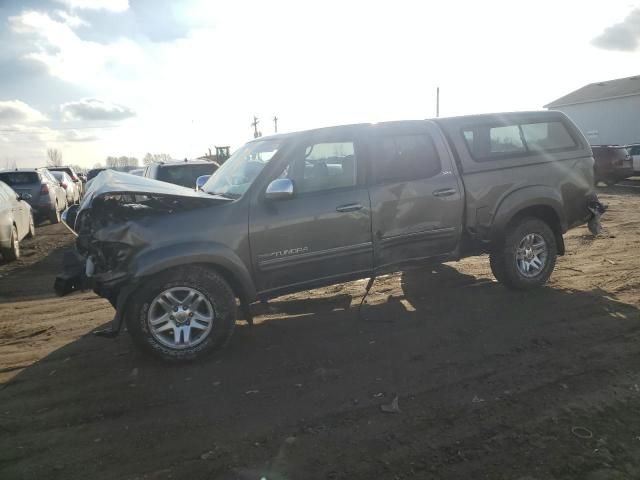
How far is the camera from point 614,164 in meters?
18.1

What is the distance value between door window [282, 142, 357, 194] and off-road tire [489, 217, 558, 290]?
2067mm

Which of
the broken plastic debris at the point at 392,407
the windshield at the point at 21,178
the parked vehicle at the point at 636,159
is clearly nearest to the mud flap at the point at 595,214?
the broken plastic debris at the point at 392,407

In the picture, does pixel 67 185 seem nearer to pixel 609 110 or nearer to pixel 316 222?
pixel 316 222

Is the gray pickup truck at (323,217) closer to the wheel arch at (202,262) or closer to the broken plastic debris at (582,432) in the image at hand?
the wheel arch at (202,262)

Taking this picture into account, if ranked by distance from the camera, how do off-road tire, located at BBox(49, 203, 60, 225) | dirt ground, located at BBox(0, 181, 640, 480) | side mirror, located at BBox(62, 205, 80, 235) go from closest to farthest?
dirt ground, located at BBox(0, 181, 640, 480) → side mirror, located at BBox(62, 205, 80, 235) → off-road tire, located at BBox(49, 203, 60, 225)

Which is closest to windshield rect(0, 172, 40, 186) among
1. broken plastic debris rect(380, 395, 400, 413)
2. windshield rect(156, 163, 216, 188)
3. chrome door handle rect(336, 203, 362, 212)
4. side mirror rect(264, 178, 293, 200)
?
windshield rect(156, 163, 216, 188)

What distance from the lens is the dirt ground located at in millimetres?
2715

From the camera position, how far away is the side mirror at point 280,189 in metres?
4.15

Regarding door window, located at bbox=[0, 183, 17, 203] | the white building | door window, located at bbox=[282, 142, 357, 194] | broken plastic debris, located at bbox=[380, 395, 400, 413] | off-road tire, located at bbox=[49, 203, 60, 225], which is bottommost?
broken plastic debris, located at bbox=[380, 395, 400, 413]

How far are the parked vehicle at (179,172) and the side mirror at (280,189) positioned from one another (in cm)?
709

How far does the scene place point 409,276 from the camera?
21.7 ft

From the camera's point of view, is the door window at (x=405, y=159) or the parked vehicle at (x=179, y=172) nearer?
the door window at (x=405, y=159)

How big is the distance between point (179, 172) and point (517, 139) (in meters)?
7.78

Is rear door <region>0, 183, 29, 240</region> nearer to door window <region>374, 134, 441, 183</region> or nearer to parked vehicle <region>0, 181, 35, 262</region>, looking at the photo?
parked vehicle <region>0, 181, 35, 262</region>
